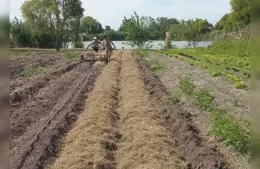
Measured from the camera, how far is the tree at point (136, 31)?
47531 millimetres

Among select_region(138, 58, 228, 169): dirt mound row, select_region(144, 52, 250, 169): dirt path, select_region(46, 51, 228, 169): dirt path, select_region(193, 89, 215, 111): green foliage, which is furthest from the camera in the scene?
select_region(193, 89, 215, 111): green foliage

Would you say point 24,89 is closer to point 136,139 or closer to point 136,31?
point 136,139

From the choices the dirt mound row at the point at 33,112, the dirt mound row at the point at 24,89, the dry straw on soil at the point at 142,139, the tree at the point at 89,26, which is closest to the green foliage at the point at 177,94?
the dry straw on soil at the point at 142,139

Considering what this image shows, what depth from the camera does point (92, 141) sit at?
25.6 ft

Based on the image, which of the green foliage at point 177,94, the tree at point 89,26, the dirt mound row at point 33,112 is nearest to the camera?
the dirt mound row at point 33,112

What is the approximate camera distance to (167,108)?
10.7 m

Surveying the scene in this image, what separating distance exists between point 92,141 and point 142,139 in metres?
0.97

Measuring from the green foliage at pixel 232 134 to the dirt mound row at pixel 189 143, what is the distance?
28cm

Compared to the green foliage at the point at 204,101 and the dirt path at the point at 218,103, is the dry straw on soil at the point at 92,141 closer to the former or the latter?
the dirt path at the point at 218,103

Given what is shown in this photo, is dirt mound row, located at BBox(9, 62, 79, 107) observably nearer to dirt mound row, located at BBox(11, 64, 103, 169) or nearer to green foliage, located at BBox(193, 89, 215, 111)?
dirt mound row, located at BBox(11, 64, 103, 169)

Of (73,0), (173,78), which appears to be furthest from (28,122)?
(73,0)

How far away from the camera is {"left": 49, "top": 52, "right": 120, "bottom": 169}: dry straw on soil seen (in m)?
6.60

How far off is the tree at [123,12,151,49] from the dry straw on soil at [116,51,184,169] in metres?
35.7

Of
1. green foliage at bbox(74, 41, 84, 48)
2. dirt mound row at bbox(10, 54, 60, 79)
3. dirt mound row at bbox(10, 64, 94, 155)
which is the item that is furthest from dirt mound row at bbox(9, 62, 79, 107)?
green foliage at bbox(74, 41, 84, 48)
